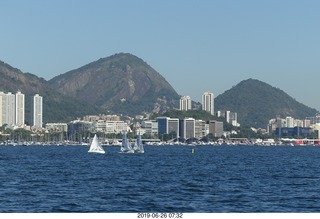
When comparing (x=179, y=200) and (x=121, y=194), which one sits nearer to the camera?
(x=179, y=200)

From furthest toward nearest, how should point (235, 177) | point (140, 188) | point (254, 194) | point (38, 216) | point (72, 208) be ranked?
point (235, 177) → point (140, 188) → point (254, 194) → point (72, 208) → point (38, 216)

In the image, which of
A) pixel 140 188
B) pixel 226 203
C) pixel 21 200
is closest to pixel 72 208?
pixel 21 200

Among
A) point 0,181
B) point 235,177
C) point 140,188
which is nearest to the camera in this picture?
point 140,188

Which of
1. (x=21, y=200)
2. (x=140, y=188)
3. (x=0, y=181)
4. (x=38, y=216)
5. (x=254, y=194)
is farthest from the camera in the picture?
(x=0, y=181)

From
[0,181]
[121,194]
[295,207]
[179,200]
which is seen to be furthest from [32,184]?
[295,207]

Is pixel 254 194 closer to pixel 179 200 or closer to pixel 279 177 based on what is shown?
pixel 179 200

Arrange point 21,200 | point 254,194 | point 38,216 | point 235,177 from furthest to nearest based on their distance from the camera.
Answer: point 235,177 < point 254,194 < point 21,200 < point 38,216

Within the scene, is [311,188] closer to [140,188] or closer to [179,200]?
[140,188]

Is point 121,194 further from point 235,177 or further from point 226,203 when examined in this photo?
point 235,177

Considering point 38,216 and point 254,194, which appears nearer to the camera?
point 38,216
